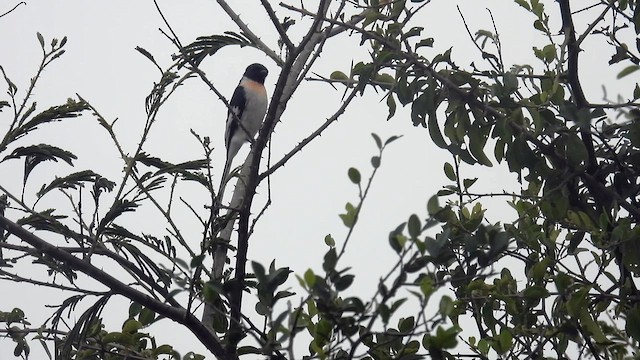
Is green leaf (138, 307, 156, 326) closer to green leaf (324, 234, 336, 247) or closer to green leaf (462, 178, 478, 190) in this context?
green leaf (324, 234, 336, 247)

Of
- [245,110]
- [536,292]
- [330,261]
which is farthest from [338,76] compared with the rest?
[245,110]

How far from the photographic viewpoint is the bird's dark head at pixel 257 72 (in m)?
7.71

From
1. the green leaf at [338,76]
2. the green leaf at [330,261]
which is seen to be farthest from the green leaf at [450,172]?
the green leaf at [330,261]

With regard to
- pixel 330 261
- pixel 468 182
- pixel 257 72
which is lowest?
pixel 330 261

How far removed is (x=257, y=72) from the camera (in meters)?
7.74

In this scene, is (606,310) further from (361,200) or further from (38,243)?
(38,243)

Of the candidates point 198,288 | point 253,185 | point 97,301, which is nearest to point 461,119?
point 253,185

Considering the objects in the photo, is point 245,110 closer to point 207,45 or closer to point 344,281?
point 207,45

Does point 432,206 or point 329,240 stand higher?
point 329,240

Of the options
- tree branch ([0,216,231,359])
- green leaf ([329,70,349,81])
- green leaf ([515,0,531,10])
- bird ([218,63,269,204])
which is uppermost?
bird ([218,63,269,204])

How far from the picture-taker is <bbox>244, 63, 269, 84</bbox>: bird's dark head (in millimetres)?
7711

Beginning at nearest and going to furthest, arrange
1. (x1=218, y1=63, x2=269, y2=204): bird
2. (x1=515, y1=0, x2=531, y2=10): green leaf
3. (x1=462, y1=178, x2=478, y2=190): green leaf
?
(x1=462, y1=178, x2=478, y2=190): green leaf < (x1=515, y1=0, x2=531, y2=10): green leaf < (x1=218, y1=63, x2=269, y2=204): bird

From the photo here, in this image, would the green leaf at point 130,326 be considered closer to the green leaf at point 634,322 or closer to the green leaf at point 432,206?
the green leaf at point 432,206

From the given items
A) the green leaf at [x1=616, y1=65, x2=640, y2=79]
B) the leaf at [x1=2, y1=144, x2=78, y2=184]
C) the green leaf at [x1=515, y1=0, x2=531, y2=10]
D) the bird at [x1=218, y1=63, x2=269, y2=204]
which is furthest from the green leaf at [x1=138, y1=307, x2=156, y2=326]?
the bird at [x1=218, y1=63, x2=269, y2=204]
